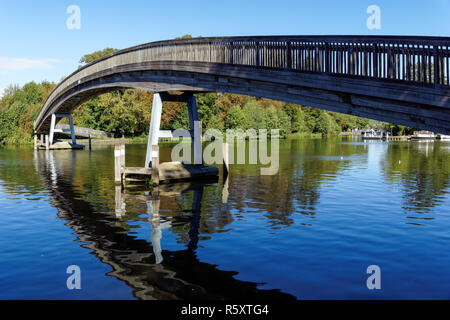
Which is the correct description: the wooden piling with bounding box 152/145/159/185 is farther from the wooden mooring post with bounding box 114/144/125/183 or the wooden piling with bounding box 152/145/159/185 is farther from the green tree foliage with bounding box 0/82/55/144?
the green tree foliage with bounding box 0/82/55/144

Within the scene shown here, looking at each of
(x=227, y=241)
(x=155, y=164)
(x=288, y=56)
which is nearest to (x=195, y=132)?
(x=155, y=164)

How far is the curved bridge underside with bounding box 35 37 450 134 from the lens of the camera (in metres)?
13.6

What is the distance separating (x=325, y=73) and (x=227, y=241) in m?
6.98

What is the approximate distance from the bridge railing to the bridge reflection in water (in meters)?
6.19

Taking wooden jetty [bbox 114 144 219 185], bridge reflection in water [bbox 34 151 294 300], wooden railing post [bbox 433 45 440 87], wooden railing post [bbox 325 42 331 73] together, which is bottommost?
bridge reflection in water [bbox 34 151 294 300]

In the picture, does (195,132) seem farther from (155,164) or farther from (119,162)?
(119,162)

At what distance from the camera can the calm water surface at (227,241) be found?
9.23 meters

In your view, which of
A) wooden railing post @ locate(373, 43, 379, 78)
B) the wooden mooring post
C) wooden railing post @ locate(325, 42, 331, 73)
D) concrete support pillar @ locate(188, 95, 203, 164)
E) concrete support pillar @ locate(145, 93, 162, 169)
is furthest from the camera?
concrete support pillar @ locate(188, 95, 203, 164)

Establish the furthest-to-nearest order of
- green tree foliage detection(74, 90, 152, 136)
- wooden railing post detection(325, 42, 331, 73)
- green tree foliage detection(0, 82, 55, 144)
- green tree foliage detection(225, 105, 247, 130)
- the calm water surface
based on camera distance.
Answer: green tree foliage detection(225, 105, 247, 130)
green tree foliage detection(0, 82, 55, 144)
green tree foliage detection(74, 90, 152, 136)
wooden railing post detection(325, 42, 331, 73)
the calm water surface

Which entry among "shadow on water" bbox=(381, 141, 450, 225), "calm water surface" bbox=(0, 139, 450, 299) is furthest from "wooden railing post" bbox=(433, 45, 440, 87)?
"shadow on water" bbox=(381, 141, 450, 225)

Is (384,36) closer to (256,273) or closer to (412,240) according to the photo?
(412,240)

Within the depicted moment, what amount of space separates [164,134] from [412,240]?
50.1ft

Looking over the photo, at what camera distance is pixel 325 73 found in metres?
16.0
